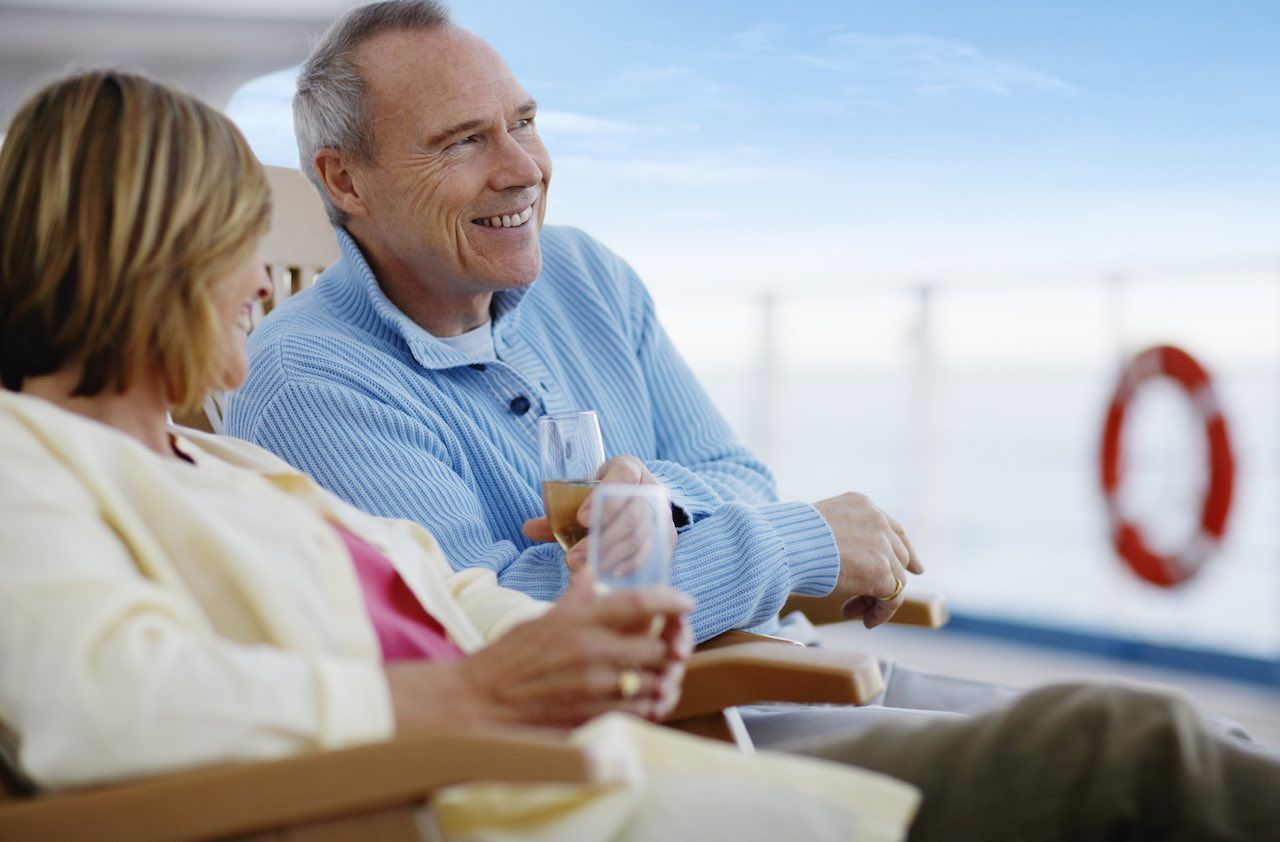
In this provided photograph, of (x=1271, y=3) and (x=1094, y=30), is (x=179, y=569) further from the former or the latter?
(x=1271, y=3)

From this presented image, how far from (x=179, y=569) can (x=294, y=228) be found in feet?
4.11

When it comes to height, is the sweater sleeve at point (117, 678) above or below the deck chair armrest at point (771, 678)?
above

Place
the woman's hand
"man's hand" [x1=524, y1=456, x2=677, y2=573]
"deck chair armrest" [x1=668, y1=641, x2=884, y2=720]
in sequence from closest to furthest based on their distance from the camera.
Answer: the woman's hand
"deck chair armrest" [x1=668, y1=641, x2=884, y2=720]
"man's hand" [x1=524, y1=456, x2=677, y2=573]

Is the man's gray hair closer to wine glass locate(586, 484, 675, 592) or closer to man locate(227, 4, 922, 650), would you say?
man locate(227, 4, 922, 650)

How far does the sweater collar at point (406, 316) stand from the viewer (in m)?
1.82

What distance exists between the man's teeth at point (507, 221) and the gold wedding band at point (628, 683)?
3.54ft

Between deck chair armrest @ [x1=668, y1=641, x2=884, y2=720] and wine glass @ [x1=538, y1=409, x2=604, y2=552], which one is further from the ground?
wine glass @ [x1=538, y1=409, x2=604, y2=552]

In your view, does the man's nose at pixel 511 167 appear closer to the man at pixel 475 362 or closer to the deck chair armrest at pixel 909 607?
the man at pixel 475 362

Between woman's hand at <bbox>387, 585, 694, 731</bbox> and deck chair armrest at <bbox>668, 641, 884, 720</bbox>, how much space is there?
0.20 meters

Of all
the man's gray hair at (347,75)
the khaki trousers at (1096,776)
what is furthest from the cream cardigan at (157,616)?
the man's gray hair at (347,75)

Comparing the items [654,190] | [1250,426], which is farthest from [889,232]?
[1250,426]

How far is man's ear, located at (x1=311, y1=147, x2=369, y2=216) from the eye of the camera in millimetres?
1972

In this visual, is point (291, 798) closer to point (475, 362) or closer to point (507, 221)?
point (475, 362)

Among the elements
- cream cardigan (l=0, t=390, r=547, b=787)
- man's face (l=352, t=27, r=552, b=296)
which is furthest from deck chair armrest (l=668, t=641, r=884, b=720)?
man's face (l=352, t=27, r=552, b=296)
